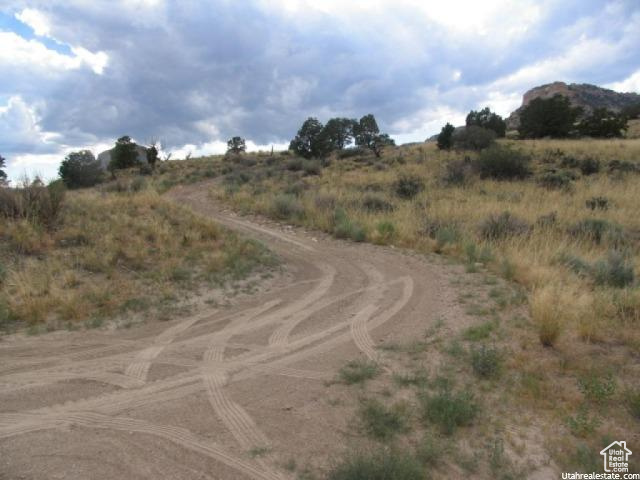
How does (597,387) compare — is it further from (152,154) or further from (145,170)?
(152,154)

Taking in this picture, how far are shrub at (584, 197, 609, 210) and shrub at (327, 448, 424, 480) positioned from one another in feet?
46.2

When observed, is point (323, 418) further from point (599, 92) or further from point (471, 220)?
point (599, 92)

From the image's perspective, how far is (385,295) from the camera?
23.8ft

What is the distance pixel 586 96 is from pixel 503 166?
66.2 m

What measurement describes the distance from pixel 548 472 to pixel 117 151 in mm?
42116

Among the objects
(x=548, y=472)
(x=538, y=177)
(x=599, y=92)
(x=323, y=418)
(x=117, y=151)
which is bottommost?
(x=548, y=472)

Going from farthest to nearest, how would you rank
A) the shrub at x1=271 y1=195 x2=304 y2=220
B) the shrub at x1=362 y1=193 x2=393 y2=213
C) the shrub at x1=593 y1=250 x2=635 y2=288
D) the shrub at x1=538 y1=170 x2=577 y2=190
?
the shrub at x1=538 y1=170 x2=577 y2=190 → the shrub at x1=362 y1=193 x2=393 y2=213 → the shrub at x1=271 y1=195 x2=304 y2=220 → the shrub at x1=593 y1=250 x2=635 y2=288

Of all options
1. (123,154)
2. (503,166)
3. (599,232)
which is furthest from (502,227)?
(123,154)

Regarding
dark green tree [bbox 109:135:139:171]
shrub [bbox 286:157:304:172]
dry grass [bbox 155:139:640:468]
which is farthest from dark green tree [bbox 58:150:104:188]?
shrub [bbox 286:157:304:172]

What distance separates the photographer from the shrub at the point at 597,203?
1403 centimetres

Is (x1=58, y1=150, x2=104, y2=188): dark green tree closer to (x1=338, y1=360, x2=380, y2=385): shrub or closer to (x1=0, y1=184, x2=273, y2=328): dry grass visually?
(x1=0, y1=184, x2=273, y2=328): dry grass

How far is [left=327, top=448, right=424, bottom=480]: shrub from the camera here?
112 inches

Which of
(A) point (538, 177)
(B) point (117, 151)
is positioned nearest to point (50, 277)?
(A) point (538, 177)

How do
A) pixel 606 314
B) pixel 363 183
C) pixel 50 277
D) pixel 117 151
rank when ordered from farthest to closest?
pixel 117 151 < pixel 363 183 < pixel 50 277 < pixel 606 314
